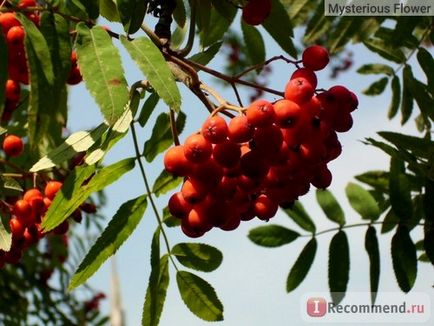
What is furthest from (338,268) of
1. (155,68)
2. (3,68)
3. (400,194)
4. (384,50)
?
(3,68)

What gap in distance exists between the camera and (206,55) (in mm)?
2398

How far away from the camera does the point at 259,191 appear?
1.96 m

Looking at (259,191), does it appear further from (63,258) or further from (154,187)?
(63,258)

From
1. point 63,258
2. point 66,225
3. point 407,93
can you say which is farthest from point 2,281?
point 407,93

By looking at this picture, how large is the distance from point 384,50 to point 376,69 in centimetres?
22

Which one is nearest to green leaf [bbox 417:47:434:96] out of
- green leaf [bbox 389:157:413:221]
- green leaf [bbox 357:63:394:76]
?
green leaf [bbox 389:157:413:221]

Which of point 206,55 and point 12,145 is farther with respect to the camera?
point 12,145

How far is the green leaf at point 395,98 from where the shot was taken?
329cm

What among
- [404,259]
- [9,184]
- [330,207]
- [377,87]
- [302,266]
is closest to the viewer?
[9,184]

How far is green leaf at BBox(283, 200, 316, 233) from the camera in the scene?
2.94 metres

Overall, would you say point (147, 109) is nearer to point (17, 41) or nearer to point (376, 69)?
point (17, 41)

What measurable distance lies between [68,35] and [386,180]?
1.75 meters

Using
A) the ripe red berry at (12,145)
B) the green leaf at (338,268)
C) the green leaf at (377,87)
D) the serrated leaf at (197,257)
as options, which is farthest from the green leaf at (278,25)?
the green leaf at (377,87)

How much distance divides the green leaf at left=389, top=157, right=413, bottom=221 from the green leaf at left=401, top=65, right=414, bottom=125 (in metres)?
0.55
